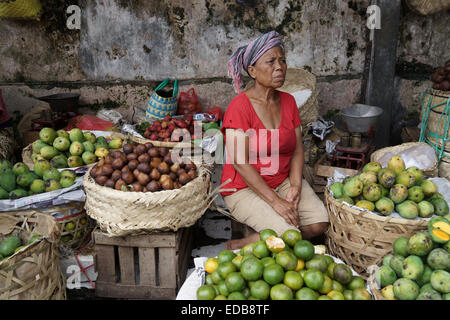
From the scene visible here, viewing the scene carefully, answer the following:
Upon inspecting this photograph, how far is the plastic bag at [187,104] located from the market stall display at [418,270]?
2691mm

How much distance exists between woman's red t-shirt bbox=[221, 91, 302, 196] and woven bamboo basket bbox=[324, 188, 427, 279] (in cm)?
40

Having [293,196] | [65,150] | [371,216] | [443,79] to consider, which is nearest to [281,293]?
[371,216]

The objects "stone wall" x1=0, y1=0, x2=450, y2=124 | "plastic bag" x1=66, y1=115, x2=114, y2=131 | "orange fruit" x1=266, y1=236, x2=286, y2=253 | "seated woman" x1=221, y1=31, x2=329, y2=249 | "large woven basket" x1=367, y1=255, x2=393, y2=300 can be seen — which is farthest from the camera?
"stone wall" x1=0, y1=0, x2=450, y2=124

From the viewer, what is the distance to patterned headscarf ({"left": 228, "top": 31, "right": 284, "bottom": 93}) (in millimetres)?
2426

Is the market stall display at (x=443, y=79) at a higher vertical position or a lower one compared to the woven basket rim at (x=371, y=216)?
higher

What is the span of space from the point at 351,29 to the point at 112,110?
2.75m

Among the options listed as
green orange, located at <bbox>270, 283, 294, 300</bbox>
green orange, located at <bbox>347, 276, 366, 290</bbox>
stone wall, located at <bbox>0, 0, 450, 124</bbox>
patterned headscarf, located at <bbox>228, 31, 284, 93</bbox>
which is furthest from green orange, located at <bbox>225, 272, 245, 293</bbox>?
stone wall, located at <bbox>0, 0, 450, 124</bbox>

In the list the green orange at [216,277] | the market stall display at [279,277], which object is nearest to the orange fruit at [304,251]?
the market stall display at [279,277]

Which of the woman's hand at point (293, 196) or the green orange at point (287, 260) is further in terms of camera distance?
the woman's hand at point (293, 196)

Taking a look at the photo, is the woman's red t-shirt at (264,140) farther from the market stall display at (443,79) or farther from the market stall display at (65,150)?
the market stall display at (443,79)

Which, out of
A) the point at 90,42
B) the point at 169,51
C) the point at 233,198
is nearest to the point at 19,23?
the point at 90,42

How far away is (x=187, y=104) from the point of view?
4.04 metres

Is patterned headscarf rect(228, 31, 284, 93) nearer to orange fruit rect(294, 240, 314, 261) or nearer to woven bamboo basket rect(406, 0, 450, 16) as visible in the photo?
orange fruit rect(294, 240, 314, 261)

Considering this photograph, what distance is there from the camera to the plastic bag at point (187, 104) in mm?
4020
